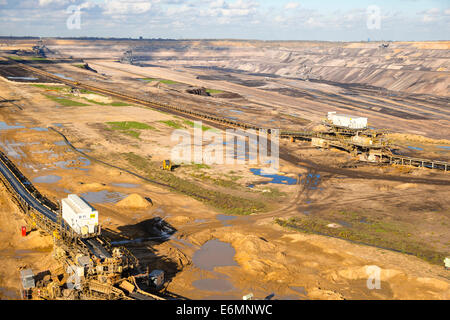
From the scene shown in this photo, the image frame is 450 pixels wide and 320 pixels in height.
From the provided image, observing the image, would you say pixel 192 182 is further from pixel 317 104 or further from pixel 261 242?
pixel 317 104

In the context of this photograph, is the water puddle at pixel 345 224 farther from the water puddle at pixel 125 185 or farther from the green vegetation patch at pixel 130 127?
the green vegetation patch at pixel 130 127

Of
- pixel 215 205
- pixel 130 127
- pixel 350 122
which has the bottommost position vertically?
pixel 215 205

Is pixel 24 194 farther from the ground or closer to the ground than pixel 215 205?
farther from the ground

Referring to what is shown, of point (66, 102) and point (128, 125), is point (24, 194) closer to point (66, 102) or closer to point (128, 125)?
point (128, 125)

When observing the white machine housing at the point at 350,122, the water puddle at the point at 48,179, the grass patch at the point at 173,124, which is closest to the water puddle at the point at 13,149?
the water puddle at the point at 48,179

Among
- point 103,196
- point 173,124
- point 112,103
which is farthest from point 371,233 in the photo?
point 112,103

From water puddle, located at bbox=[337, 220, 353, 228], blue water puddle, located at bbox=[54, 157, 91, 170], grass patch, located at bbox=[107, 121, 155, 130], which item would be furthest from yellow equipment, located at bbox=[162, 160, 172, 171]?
water puddle, located at bbox=[337, 220, 353, 228]
